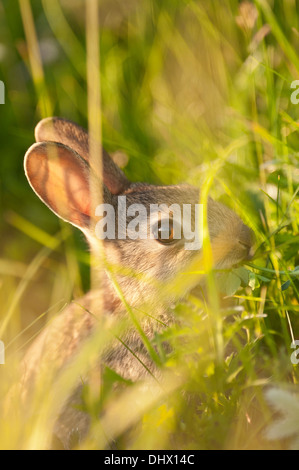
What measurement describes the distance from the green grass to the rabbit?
12 cm

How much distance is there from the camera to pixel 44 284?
15.5 ft

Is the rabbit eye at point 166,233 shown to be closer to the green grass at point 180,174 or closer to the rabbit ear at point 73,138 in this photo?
the green grass at point 180,174

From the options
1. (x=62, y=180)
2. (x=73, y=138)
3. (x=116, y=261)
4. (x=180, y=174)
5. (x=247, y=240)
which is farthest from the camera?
(x=180, y=174)

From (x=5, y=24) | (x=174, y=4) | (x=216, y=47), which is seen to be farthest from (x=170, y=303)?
(x=5, y=24)

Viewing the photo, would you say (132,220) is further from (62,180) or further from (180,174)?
(180,174)

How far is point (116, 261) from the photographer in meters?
3.81

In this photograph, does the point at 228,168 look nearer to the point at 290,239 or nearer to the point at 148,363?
the point at 290,239

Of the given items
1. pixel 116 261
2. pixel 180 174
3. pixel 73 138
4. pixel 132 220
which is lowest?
pixel 116 261

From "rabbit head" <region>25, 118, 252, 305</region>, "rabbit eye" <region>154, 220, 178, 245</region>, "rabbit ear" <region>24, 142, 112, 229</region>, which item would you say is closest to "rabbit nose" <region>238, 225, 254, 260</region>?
Answer: "rabbit head" <region>25, 118, 252, 305</region>

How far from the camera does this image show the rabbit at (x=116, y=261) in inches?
131

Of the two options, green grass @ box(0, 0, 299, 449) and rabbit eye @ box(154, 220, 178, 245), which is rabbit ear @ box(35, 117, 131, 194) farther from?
rabbit eye @ box(154, 220, 178, 245)

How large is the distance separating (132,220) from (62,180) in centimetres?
47

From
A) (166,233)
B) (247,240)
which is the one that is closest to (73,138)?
(166,233)
